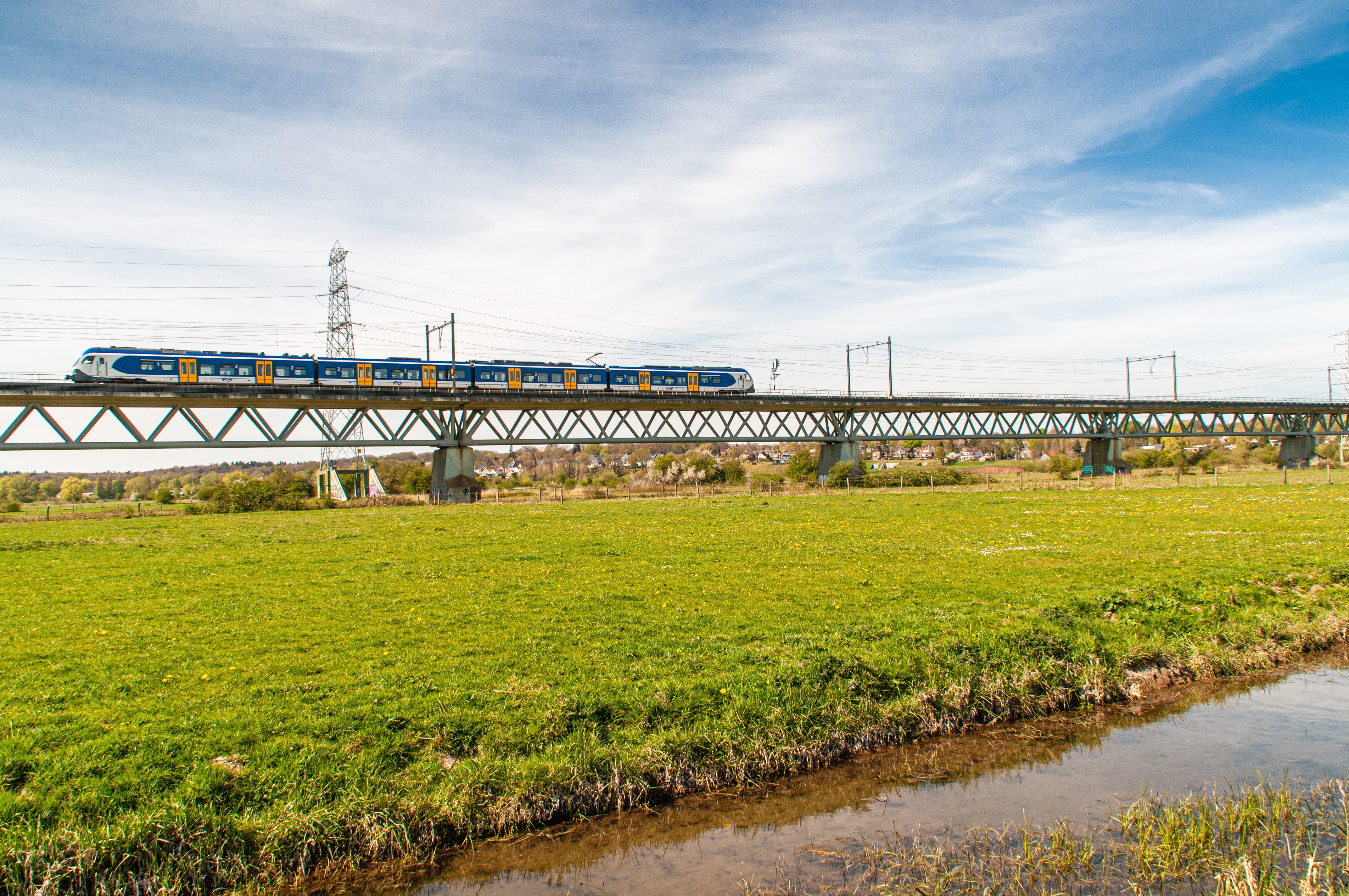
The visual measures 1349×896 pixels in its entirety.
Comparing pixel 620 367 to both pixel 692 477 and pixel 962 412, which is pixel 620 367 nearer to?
pixel 692 477

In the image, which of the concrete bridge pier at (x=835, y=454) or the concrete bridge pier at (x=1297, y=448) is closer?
the concrete bridge pier at (x=835, y=454)

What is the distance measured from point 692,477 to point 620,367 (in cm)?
1898

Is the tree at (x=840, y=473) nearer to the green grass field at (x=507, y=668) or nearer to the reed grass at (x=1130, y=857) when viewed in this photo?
the green grass field at (x=507, y=668)

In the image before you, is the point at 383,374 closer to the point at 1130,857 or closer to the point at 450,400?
the point at 450,400

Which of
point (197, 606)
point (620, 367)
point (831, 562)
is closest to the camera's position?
point (197, 606)

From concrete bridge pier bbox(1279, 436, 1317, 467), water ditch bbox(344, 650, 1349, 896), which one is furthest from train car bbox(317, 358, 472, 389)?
concrete bridge pier bbox(1279, 436, 1317, 467)

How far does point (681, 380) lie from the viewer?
68250 millimetres

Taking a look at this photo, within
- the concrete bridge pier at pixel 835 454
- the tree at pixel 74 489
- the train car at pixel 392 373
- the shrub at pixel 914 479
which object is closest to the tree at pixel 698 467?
the concrete bridge pier at pixel 835 454

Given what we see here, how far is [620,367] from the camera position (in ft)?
217

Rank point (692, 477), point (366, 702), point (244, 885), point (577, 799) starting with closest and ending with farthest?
point (244, 885) < point (577, 799) < point (366, 702) < point (692, 477)

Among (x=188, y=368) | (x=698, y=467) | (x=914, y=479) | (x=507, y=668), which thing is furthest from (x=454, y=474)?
(x=507, y=668)

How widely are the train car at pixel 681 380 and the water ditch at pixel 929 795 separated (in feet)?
188

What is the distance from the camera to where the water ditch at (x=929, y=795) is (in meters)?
6.87

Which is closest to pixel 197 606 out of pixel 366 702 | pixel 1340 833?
pixel 366 702
